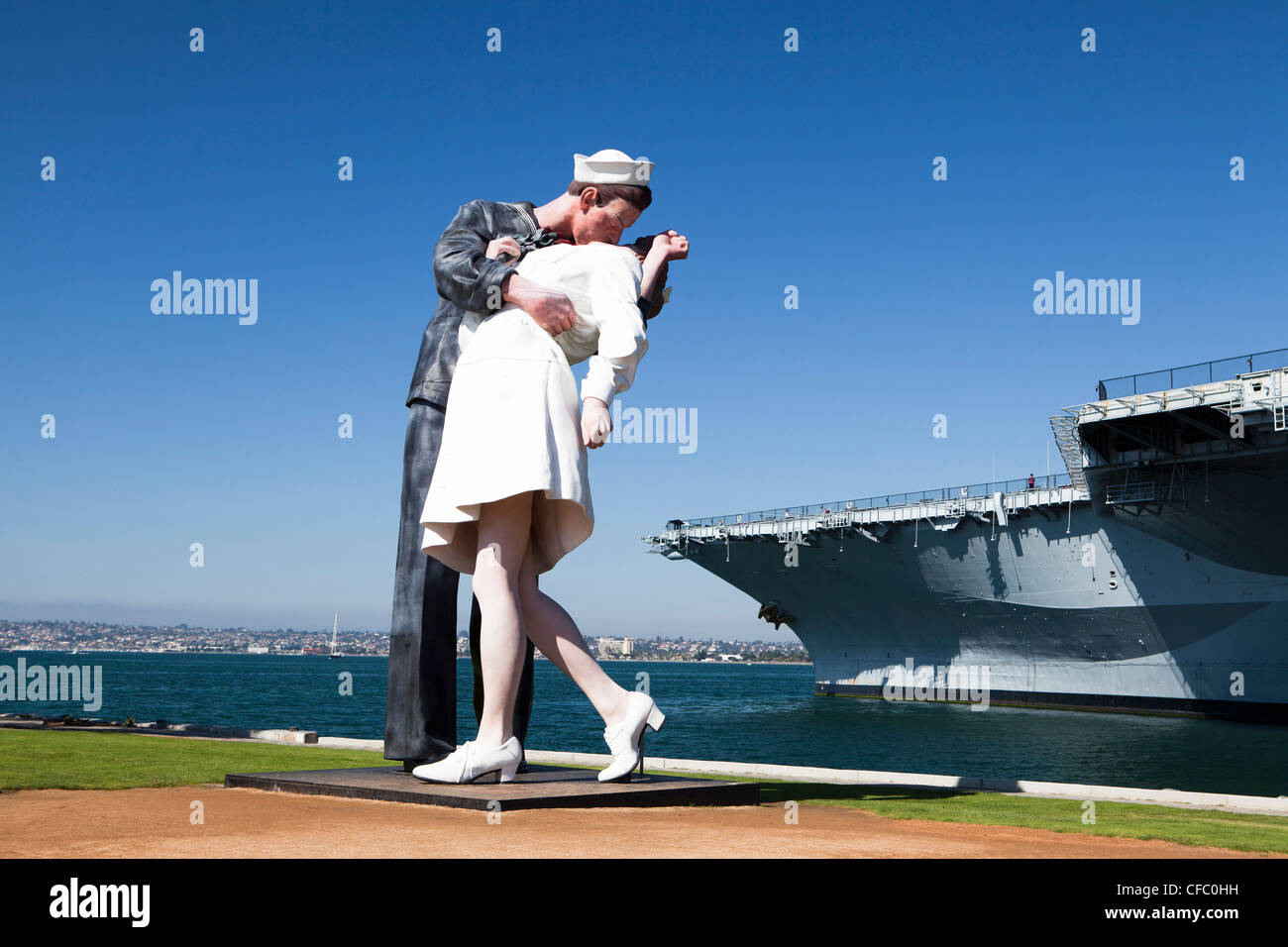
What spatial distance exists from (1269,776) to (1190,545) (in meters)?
12.7

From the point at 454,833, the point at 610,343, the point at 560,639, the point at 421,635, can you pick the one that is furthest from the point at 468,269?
the point at 454,833

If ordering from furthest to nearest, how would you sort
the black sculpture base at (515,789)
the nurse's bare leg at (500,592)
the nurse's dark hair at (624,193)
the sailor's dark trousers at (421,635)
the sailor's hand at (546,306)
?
the sailor's dark trousers at (421,635) < the nurse's dark hair at (624,193) < the sailor's hand at (546,306) < the nurse's bare leg at (500,592) < the black sculpture base at (515,789)

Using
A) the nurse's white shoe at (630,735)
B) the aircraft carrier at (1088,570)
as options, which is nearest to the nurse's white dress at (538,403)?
the nurse's white shoe at (630,735)

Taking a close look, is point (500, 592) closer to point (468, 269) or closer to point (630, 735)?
point (630, 735)

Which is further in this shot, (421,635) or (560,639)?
(421,635)

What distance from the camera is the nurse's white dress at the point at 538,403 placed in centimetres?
559

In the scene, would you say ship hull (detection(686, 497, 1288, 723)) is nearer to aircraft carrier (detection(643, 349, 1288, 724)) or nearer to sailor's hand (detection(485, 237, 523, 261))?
aircraft carrier (detection(643, 349, 1288, 724))

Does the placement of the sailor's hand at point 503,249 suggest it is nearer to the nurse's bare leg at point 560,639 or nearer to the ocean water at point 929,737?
the nurse's bare leg at point 560,639

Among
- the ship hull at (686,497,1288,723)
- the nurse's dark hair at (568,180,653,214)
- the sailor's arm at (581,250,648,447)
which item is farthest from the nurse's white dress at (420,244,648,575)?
the ship hull at (686,497,1288,723)

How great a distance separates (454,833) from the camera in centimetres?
420

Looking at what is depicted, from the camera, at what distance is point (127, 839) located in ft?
12.9

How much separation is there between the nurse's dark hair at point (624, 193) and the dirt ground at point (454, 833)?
3.36 metres

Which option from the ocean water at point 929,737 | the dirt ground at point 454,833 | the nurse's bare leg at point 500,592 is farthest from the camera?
the ocean water at point 929,737

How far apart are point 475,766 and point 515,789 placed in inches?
13.4
